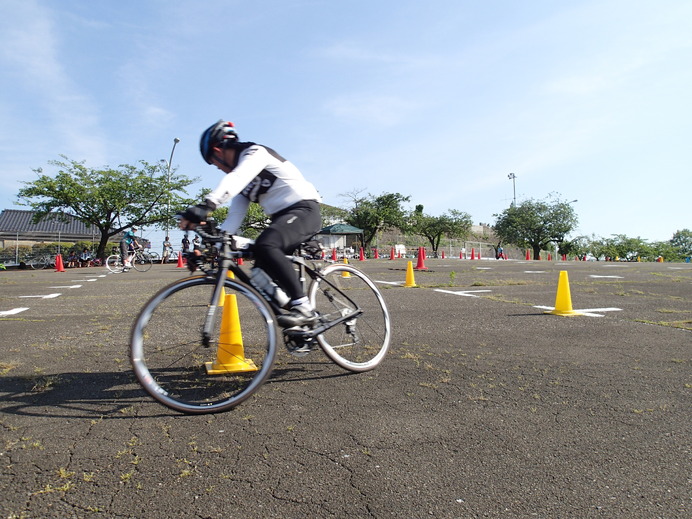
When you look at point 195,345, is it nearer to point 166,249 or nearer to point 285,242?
point 285,242

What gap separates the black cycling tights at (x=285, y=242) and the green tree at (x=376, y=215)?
62.0 metres

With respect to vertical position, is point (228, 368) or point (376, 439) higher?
point (228, 368)

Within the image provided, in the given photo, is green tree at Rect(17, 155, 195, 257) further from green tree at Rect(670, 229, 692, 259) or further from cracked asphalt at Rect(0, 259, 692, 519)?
green tree at Rect(670, 229, 692, 259)

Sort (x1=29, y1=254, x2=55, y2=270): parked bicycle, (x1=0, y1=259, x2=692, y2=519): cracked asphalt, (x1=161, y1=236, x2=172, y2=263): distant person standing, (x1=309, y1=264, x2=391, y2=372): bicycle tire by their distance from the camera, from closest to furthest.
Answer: (x1=0, y1=259, x2=692, y2=519): cracked asphalt
(x1=309, y1=264, x2=391, y2=372): bicycle tire
(x1=29, y1=254, x2=55, y2=270): parked bicycle
(x1=161, y1=236, x2=172, y2=263): distant person standing

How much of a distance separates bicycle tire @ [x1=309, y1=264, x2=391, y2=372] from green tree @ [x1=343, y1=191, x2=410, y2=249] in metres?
61.2

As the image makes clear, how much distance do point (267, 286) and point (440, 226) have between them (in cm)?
6881

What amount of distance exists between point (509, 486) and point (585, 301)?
7.52 m

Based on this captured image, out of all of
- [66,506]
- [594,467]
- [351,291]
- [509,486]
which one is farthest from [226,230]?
[594,467]

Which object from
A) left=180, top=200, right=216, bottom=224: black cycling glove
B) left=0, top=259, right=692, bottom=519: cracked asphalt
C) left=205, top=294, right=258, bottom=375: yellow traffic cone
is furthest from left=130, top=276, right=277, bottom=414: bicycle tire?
left=180, top=200, right=216, bottom=224: black cycling glove

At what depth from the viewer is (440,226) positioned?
2771 inches

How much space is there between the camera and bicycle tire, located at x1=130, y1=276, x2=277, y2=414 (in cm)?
287

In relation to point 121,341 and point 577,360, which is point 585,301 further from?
point 121,341

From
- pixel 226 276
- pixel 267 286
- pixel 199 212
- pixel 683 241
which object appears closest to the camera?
pixel 199 212

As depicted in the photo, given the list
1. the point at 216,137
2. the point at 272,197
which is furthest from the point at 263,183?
the point at 216,137
